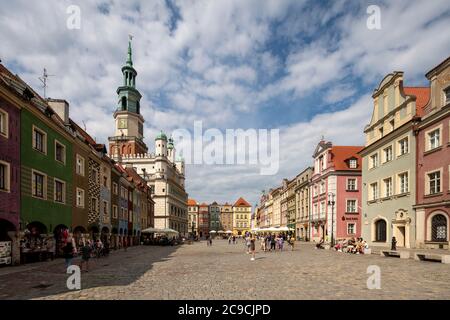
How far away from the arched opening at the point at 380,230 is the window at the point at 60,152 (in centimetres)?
2872

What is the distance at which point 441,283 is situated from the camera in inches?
480

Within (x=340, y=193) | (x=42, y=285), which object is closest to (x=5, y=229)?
(x=42, y=285)

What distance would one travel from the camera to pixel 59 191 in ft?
79.5

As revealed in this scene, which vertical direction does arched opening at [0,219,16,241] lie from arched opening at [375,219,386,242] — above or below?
above

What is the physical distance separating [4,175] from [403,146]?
2989 cm

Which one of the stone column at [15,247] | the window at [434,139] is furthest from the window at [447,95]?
the stone column at [15,247]

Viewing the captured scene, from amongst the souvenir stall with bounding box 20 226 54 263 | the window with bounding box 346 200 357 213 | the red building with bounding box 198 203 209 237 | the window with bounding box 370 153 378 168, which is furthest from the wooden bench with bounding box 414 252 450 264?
the red building with bounding box 198 203 209 237

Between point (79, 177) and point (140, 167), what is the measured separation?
179ft

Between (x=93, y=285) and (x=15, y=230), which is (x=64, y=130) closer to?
(x=15, y=230)

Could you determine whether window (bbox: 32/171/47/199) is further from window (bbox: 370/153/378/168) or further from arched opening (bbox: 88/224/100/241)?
window (bbox: 370/153/378/168)

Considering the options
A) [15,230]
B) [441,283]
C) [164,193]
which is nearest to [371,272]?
[441,283]

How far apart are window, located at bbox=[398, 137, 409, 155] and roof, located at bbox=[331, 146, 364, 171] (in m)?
18.6

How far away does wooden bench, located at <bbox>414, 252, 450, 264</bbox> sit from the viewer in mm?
18911

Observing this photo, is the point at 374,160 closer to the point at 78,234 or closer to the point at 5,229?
the point at 78,234
